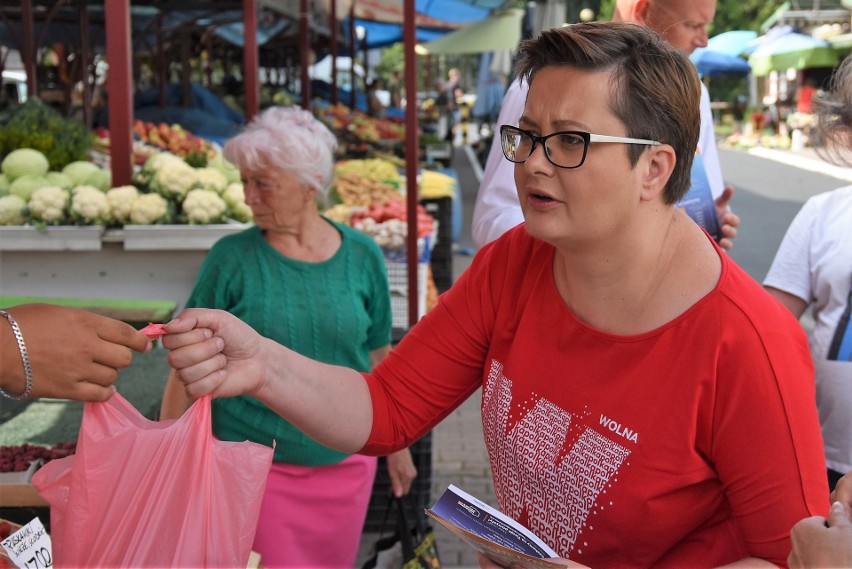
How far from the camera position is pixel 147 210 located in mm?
4133

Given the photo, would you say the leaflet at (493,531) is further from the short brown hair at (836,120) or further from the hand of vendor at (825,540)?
the short brown hair at (836,120)

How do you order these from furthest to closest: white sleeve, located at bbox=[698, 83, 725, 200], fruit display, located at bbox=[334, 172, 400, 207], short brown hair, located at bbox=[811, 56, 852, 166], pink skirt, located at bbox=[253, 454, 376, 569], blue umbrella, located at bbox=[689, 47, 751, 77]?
blue umbrella, located at bbox=[689, 47, 751, 77] < fruit display, located at bbox=[334, 172, 400, 207] < pink skirt, located at bbox=[253, 454, 376, 569] < white sleeve, located at bbox=[698, 83, 725, 200] < short brown hair, located at bbox=[811, 56, 852, 166]

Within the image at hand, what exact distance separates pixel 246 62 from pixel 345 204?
1454 millimetres

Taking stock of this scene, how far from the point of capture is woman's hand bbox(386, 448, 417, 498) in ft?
11.1

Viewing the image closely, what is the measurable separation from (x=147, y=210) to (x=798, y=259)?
2.81m

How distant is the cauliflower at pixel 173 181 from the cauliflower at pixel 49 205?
0.44 m

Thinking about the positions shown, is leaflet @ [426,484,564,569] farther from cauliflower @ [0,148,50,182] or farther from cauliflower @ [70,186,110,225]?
cauliflower @ [0,148,50,182]

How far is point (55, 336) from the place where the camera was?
158 cm

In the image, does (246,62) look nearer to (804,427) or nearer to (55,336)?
(55,336)

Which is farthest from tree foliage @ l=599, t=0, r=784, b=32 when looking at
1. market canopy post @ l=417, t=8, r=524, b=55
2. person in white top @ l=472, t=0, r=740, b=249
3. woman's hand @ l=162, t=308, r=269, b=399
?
woman's hand @ l=162, t=308, r=269, b=399

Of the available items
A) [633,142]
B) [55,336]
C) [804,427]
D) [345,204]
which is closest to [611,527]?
[804,427]

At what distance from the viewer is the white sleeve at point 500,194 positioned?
2.82 meters

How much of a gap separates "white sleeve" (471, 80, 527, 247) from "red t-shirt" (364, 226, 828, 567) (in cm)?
89

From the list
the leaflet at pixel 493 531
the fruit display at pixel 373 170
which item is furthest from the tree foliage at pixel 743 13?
the leaflet at pixel 493 531
